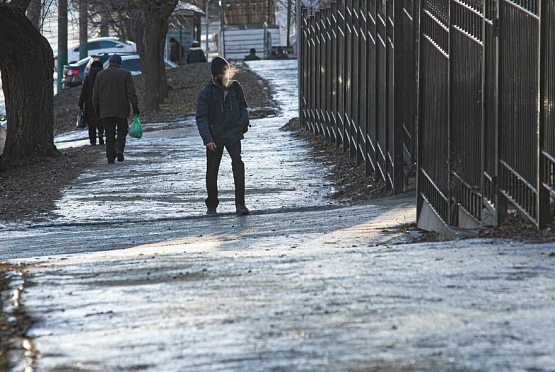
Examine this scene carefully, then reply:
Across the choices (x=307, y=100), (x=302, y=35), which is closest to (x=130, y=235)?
(x=307, y=100)

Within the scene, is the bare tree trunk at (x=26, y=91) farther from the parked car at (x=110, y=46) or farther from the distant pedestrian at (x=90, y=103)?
the parked car at (x=110, y=46)

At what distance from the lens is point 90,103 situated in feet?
63.7

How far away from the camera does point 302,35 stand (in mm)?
22266

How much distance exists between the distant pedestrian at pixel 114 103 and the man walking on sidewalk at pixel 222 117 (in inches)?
219

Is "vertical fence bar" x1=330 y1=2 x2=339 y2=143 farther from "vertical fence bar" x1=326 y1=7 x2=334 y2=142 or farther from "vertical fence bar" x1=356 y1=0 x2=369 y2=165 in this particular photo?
"vertical fence bar" x1=356 y1=0 x2=369 y2=165

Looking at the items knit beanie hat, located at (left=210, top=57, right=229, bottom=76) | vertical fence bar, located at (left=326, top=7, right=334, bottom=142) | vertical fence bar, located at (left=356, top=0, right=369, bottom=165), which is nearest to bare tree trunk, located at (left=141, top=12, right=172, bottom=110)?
vertical fence bar, located at (left=326, top=7, right=334, bottom=142)

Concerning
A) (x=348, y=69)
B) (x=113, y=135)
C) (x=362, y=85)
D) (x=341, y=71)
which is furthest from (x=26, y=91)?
(x=362, y=85)

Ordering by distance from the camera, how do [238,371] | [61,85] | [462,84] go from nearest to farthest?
1. [238,371]
2. [462,84]
3. [61,85]

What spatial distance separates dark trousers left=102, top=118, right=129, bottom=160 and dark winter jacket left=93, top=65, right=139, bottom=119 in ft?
0.30

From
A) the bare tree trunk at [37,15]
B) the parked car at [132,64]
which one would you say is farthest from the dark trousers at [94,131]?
the parked car at [132,64]

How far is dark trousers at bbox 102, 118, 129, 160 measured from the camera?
1598 cm

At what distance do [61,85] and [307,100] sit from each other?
798 inches

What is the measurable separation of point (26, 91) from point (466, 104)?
10358 mm

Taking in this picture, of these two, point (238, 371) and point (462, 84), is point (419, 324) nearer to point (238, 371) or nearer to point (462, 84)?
point (238, 371)
